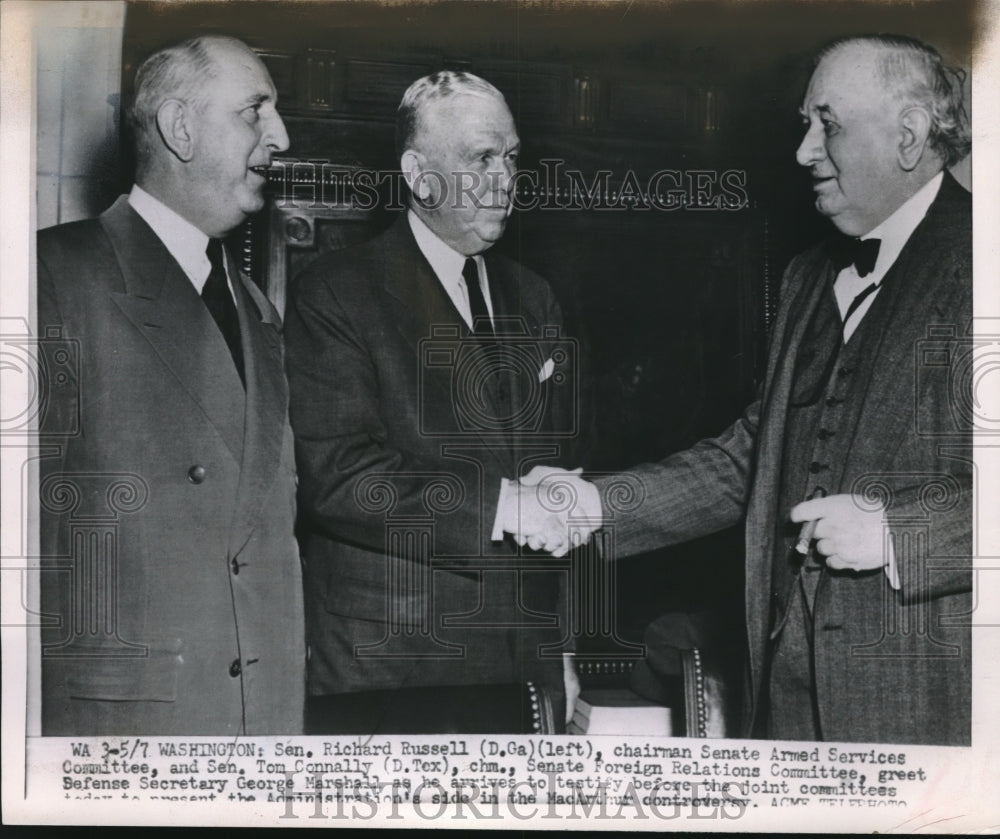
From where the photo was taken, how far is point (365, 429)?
3.64m

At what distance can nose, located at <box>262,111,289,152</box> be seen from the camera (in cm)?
370

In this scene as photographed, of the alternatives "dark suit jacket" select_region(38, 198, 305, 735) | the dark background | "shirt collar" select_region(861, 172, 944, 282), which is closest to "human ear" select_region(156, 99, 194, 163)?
the dark background

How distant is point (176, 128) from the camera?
368 cm

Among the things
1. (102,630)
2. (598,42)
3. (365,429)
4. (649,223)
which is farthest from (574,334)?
Answer: (102,630)

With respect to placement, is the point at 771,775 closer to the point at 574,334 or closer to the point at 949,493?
the point at 949,493

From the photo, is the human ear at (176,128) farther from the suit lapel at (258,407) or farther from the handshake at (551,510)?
the handshake at (551,510)

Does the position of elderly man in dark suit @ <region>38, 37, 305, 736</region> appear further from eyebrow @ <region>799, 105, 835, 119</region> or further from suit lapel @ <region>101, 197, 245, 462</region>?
eyebrow @ <region>799, 105, 835, 119</region>

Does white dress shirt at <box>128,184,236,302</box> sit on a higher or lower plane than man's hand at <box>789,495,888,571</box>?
higher

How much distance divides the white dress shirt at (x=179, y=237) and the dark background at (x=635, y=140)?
0.38 feet

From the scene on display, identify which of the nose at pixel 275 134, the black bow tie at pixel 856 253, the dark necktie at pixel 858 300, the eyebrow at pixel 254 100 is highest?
the eyebrow at pixel 254 100

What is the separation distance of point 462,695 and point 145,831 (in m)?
1.15

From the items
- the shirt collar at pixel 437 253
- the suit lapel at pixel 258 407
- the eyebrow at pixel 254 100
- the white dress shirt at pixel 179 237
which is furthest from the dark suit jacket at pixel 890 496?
the eyebrow at pixel 254 100

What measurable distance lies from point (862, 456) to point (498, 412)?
1.17 metres

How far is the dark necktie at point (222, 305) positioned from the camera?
12.0 ft
